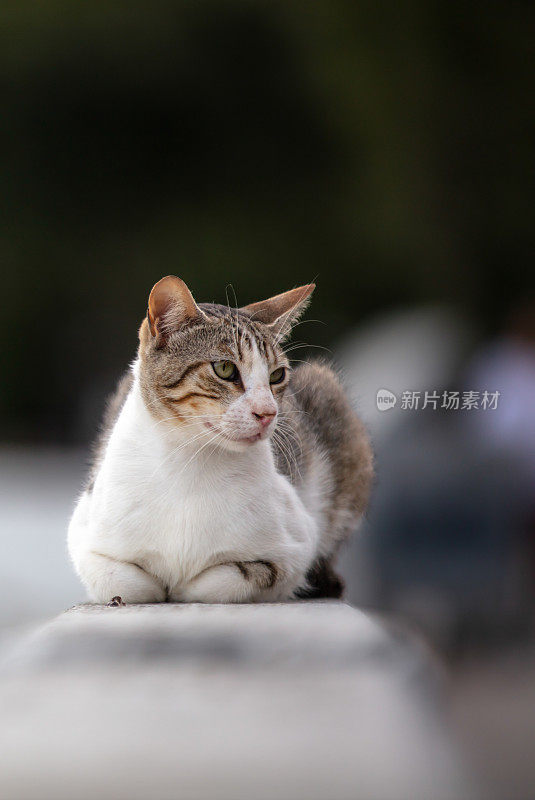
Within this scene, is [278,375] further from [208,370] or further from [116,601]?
[116,601]

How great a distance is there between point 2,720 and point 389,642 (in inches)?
13.5

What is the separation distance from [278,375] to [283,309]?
4.7 inches

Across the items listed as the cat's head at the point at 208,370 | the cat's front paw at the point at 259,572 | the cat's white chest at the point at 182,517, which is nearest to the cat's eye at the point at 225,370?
the cat's head at the point at 208,370

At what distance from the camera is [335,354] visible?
1.60 metres

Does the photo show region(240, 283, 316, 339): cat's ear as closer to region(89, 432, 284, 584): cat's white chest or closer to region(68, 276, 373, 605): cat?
region(68, 276, 373, 605): cat

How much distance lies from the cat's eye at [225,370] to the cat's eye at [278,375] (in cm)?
6

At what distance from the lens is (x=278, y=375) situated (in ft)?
3.29

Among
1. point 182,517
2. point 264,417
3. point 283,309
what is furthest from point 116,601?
point 283,309

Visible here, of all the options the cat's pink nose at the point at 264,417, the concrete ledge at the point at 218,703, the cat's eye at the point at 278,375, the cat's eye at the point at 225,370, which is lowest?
the concrete ledge at the point at 218,703

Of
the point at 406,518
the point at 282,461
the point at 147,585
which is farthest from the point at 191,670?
the point at 406,518

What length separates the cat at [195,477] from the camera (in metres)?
0.94

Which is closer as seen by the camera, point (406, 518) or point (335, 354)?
point (406, 518)

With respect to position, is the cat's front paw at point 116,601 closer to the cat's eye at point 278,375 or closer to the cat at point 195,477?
the cat at point 195,477

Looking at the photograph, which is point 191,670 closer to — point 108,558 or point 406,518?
point 108,558
